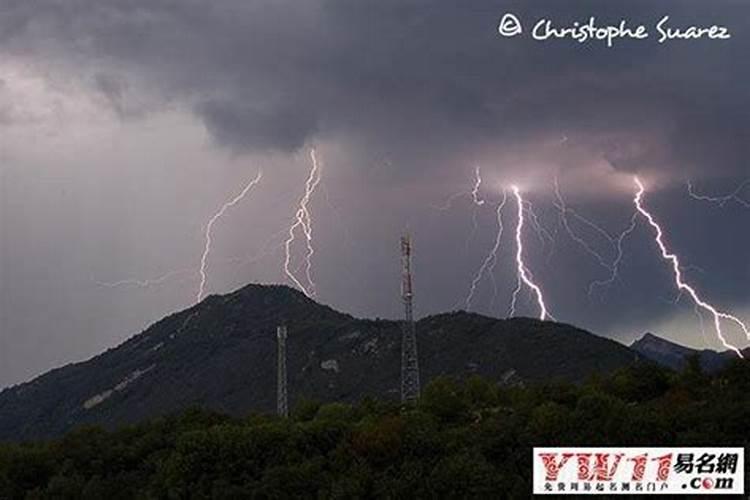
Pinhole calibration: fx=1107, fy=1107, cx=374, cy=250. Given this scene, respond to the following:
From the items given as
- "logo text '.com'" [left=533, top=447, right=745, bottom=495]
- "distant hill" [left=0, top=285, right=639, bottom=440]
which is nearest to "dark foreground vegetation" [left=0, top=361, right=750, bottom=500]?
"logo text '.com'" [left=533, top=447, right=745, bottom=495]

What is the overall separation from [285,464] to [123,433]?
14336mm

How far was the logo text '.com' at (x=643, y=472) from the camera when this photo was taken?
98.5 ft

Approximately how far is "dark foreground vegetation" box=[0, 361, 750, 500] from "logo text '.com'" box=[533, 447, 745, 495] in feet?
8.63

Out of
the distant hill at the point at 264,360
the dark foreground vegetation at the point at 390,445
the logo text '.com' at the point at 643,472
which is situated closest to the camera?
the logo text '.com' at the point at 643,472

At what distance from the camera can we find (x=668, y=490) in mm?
29516

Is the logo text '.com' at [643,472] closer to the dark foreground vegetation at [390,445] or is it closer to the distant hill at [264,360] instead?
the dark foreground vegetation at [390,445]

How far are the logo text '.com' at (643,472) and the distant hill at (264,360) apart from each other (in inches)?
3003

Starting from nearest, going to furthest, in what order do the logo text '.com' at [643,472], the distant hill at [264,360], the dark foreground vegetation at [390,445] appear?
the logo text '.com' at [643,472] < the dark foreground vegetation at [390,445] < the distant hill at [264,360]

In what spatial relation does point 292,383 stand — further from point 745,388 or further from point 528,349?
point 745,388

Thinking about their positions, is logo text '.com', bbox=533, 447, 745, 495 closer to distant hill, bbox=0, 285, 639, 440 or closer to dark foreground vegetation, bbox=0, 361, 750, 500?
dark foreground vegetation, bbox=0, 361, 750, 500

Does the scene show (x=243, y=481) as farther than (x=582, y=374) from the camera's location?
No

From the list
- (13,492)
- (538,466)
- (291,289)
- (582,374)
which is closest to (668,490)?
(538,466)

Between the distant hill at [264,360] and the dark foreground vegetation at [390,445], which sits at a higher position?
the distant hill at [264,360]

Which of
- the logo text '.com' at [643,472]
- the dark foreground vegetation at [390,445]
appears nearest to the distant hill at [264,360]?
the dark foreground vegetation at [390,445]
